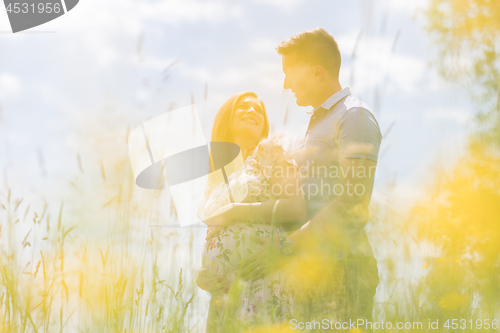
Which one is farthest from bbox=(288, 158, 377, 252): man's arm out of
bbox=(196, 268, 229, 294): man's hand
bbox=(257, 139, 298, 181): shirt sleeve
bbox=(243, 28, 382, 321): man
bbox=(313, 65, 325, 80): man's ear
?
bbox=(313, 65, 325, 80): man's ear

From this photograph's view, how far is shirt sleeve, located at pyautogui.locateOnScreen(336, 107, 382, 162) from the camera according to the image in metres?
1.77

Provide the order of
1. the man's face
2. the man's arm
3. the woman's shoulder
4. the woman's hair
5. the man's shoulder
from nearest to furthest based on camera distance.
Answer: the man's arm < the woman's shoulder < the man's shoulder < the woman's hair < the man's face

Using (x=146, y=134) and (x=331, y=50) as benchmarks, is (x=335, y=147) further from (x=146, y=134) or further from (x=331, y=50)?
(x=146, y=134)

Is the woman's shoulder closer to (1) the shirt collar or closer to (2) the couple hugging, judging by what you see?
(2) the couple hugging

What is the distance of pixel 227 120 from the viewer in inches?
79.0

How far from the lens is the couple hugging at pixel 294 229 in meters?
1.59

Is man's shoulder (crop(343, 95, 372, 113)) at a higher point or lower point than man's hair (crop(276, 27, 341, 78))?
lower

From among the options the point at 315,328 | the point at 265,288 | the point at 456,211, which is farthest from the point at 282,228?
the point at 456,211

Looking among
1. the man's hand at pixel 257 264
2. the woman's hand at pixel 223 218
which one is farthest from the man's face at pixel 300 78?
the man's hand at pixel 257 264

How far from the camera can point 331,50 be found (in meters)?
2.14

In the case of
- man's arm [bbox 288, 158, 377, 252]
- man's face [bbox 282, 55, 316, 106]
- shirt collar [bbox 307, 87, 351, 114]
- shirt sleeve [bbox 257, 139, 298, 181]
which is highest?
man's face [bbox 282, 55, 316, 106]

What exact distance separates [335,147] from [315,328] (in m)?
0.81

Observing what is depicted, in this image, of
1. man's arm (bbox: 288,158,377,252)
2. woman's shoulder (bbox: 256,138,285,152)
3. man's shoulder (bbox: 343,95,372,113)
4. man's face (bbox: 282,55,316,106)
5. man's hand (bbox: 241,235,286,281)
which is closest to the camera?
man's hand (bbox: 241,235,286,281)

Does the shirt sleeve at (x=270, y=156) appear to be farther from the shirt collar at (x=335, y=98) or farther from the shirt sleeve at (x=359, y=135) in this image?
the shirt collar at (x=335, y=98)
